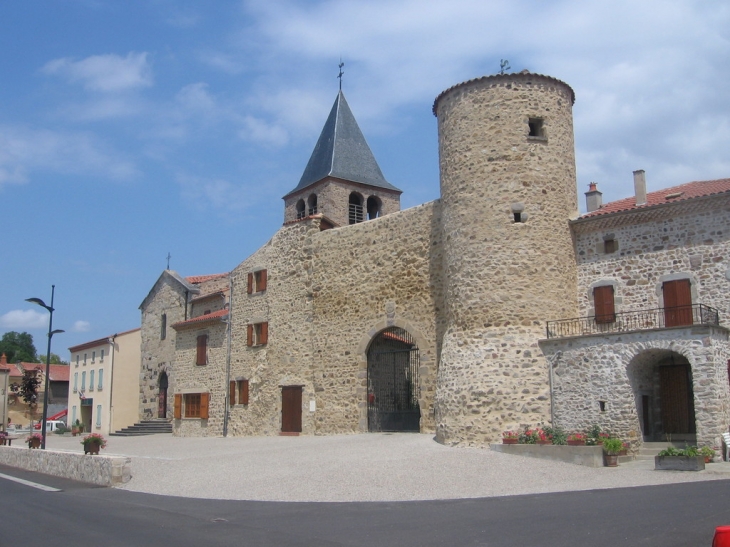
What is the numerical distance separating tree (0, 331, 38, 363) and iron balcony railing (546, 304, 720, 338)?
78328 mm

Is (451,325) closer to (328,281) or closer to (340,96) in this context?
(328,281)

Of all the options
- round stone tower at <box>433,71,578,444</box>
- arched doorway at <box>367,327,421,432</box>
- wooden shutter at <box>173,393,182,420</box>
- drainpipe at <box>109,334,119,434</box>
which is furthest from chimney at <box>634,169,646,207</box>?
drainpipe at <box>109,334,119,434</box>

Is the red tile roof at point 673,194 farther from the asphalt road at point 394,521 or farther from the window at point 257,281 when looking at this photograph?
the window at point 257,281

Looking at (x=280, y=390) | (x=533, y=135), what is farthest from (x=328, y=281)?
(x=533, y=135)

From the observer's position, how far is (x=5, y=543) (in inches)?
337

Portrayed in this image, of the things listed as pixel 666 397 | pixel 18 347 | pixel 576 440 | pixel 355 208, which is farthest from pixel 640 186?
pixel 18 347

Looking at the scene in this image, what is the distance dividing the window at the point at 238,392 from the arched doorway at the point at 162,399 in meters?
8.38

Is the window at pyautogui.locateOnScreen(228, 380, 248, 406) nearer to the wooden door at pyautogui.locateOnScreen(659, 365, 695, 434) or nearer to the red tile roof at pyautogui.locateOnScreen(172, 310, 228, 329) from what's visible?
the red tile roof at pyautogui.locateOnScreen(172, 310, 228, 329)

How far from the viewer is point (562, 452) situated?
15.5 meters

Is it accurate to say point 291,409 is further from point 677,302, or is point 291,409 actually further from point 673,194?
point 673,194

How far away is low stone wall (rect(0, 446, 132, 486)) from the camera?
1550cm

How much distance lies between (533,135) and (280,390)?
12531 mm

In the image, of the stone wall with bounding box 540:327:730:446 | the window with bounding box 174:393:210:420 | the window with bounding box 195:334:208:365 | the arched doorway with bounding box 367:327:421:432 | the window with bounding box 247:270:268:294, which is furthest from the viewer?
the window with bounding box 195:334:208:365

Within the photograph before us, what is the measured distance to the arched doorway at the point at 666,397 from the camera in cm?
1722
